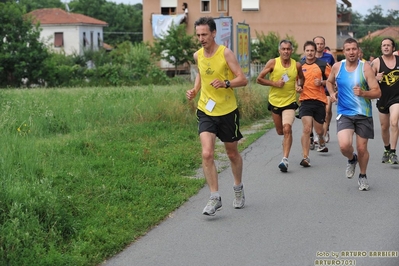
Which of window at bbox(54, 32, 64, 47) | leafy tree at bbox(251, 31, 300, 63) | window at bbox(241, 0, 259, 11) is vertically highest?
window at bbox(241, 0, 259, 11)

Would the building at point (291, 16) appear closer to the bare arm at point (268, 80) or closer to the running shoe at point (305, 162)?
the running shoe at point (305, 162)

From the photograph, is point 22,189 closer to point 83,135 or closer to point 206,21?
point 206,21

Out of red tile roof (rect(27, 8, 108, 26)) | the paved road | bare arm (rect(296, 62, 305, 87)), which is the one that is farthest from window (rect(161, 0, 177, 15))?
the paved road

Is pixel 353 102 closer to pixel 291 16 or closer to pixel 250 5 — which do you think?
pixel 291 16

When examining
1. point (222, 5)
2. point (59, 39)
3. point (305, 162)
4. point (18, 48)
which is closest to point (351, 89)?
point (305, 162)

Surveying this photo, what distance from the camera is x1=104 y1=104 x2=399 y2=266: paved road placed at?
6320mm

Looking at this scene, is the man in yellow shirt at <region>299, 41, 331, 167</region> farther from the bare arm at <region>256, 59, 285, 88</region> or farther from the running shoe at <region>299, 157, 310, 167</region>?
the bare arm at <region>256, 59, 285, 88</region>

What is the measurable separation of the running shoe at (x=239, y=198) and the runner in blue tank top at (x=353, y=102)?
1.65m

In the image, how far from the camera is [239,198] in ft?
27.6

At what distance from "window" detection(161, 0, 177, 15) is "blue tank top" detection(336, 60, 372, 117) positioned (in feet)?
213

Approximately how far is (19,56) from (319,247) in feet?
152

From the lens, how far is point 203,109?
26.6ft

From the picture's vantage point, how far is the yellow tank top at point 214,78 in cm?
793

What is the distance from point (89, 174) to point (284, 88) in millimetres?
3328
